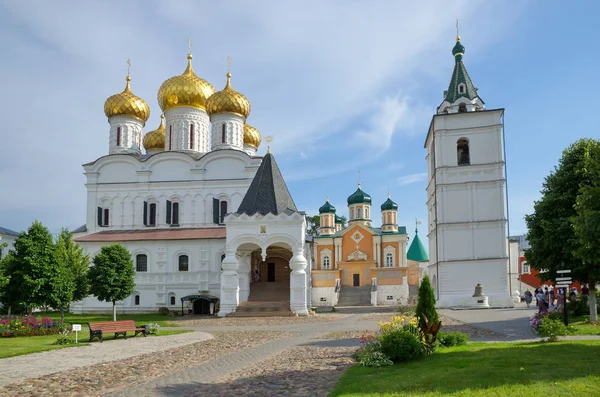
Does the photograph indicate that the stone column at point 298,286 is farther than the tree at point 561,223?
Yes

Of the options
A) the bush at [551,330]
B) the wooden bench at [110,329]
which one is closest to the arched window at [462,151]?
the bush at [551,330]

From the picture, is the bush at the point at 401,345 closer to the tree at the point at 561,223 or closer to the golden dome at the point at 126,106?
the tree at the point at 561,223

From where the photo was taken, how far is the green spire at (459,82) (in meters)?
37.4

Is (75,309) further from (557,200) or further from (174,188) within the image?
(557,200)

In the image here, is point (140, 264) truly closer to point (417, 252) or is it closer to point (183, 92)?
point (183, 92)

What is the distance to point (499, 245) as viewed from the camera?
3388 centimetres

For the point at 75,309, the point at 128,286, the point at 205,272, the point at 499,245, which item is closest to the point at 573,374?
the point at 128,286

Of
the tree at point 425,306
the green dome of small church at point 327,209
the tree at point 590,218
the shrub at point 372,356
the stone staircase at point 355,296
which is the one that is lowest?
the stone staircase at point 355,296

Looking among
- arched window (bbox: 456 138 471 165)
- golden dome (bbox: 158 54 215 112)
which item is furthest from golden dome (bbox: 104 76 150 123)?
arched window (bbox: 456 138 471 165)

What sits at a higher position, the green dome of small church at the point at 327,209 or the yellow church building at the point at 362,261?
the green dome of small church at the point at 327,209

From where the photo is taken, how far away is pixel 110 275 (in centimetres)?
2784

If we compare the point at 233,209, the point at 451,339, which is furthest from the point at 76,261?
the point at 451,339

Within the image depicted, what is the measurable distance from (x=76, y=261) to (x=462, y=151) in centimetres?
2503

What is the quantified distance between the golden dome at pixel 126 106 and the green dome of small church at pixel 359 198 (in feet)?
73.0
